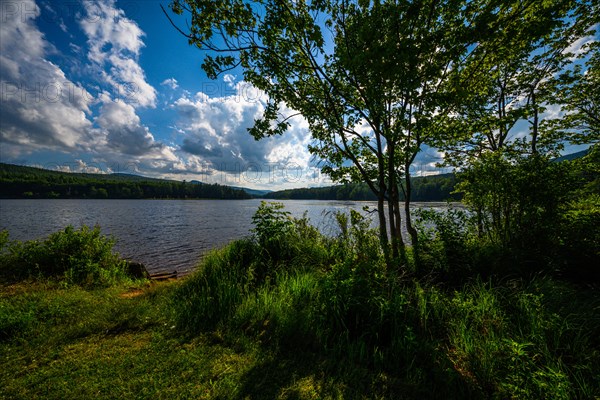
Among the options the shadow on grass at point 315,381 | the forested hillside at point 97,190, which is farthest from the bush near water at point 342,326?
the forested hillside at point 97,190

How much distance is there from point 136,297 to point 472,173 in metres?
10.5

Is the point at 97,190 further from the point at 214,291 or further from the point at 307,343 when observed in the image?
the point at 307,343

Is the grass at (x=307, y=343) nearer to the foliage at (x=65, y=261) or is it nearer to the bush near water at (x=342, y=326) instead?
the bush near water at (x=342, y=326)

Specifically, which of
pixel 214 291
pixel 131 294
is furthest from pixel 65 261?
pixel 214 291

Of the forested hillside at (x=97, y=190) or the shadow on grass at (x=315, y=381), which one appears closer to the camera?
the shadow on grass at (x=315, y=381)

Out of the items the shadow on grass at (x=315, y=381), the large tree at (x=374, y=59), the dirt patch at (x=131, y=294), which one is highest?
the large tree at (x=374, y=59)

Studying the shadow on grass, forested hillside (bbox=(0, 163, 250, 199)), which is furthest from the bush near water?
forested hillside (bbox=(0, 163, 250, 199))

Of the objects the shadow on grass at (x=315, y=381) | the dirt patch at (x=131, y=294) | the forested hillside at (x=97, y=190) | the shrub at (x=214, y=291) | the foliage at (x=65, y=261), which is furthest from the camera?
the forested hillside at (x=97, y=190)

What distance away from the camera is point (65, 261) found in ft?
24.2

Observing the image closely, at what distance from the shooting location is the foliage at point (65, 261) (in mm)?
6836

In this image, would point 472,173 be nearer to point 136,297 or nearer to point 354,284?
point 354,284

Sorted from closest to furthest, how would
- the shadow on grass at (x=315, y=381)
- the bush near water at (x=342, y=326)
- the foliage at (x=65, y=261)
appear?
the shadow on grass at (x=315, y=381) < the bush near water at (x=342, y=326) < the foliage at (x=65, y=261)

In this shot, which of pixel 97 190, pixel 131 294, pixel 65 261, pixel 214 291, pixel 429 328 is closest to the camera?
pixel 429 328

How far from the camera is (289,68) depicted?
18.9ft
